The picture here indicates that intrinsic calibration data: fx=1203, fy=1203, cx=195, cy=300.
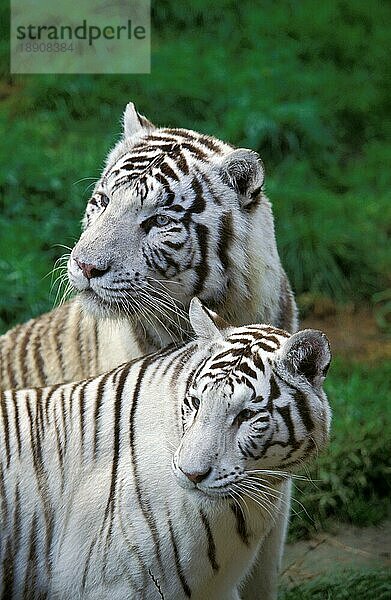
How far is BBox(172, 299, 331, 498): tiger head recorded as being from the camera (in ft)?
9.48

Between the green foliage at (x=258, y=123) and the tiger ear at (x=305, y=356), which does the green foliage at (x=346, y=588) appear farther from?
the green foliage at (x=258, y=123)

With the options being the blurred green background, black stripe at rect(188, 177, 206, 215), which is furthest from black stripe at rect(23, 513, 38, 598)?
the blurred green background

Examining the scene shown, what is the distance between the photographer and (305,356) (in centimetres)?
298

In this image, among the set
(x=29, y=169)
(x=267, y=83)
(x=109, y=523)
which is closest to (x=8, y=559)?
(x=109, y=523)

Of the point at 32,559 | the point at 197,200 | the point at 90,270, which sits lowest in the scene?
the point at 32,559

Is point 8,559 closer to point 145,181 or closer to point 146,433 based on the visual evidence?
point 146,433

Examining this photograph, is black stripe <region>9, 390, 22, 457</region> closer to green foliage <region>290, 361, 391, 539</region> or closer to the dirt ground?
green foliage <region>290, 361, 391, 539</region>

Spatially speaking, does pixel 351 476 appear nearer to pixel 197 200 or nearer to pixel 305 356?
pixel 197 200

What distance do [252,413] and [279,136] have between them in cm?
430

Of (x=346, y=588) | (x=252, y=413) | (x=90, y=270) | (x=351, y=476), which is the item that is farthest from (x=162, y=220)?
(x=351, y=476)

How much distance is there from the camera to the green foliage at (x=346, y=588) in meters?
4.21

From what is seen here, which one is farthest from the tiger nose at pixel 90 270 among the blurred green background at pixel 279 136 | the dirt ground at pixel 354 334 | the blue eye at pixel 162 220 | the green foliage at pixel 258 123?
the dirt ground at pixel 354 334

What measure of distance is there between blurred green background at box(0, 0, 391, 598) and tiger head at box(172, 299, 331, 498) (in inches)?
75.4

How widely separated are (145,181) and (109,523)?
3.46 ft
